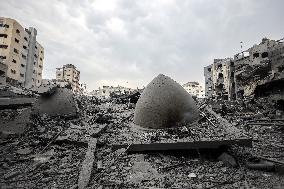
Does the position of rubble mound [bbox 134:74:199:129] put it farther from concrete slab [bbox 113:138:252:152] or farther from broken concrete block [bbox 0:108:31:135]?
broken concrete block [bbox 0:108:31:135]

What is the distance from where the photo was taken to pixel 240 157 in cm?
633

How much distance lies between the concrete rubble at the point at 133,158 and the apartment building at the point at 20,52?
112 ft

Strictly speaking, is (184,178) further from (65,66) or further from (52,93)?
(65,66)

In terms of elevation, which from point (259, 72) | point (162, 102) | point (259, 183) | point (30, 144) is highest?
point (259, 72)

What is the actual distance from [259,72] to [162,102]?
17030mm

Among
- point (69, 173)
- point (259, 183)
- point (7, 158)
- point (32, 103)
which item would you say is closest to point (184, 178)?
point (259, 183)

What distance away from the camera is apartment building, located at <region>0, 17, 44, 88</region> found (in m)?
42.2

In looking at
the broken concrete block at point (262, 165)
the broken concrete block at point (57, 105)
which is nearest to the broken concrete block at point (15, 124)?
the broken concrete block at point (57, 105)

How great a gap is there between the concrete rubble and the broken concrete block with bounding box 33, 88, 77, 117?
1.04 meters

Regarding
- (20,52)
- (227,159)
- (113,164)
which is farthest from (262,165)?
(20,52)

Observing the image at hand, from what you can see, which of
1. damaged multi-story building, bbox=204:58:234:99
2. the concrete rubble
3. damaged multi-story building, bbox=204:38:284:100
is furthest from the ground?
damaged multi-story building, bbox=204:58:234:99

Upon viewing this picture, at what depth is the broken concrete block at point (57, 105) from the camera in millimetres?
10062

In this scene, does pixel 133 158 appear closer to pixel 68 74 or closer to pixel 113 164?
pixel 113 164

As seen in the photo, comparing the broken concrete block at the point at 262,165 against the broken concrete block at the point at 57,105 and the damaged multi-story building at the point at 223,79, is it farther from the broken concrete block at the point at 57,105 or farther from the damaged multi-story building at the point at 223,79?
the damaged multi-story building at the point at 223,79
